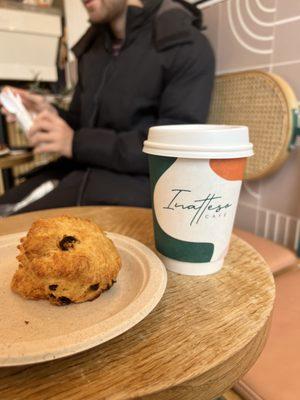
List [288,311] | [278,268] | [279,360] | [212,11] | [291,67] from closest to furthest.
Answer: [279,360]
[288,311]
[278,268]
[291,67]
[212,11]

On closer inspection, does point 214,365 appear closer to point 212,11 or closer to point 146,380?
point 146,380

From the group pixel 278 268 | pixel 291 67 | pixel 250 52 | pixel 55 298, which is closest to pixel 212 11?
pixel 250 52

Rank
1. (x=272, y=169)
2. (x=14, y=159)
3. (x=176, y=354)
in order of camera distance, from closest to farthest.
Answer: (x=176, y=354), (x=272, y=169), (x=14, y=159)

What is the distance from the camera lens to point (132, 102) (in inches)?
38.5

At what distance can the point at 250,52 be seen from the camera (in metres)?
0.96

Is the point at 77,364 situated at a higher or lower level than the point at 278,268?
higher

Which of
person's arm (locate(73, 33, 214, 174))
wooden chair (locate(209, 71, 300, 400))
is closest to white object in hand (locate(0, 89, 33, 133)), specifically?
person's arm (locate(73, 33, 214, 174))

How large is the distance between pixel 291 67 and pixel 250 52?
0.16 meters

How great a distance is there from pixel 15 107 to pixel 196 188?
2.48 feet

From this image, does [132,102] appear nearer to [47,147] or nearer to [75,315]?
[47,147]

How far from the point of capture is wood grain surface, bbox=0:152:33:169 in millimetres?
1217

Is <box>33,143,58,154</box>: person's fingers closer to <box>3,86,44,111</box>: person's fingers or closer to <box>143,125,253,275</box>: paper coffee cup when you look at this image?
<box>3,86,44,111</box>: person's fingers

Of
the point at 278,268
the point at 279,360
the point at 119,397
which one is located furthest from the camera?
the point at 278,268

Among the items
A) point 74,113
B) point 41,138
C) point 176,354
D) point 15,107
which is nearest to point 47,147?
point 41,138
